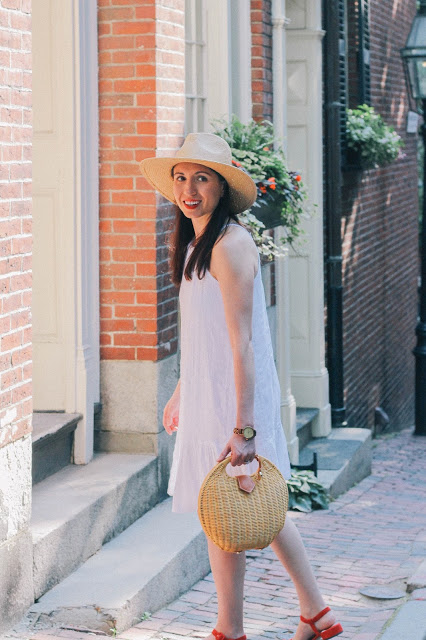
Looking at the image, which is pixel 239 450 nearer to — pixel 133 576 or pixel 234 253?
pixel 234 253

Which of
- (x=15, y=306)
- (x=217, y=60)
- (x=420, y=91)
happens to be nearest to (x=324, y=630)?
(x=15, y=306)

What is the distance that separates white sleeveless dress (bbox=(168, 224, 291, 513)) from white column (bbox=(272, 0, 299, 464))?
416 centimetres

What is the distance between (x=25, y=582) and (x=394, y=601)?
1.86 metres

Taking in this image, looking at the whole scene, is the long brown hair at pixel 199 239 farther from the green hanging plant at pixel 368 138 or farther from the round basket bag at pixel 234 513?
the green hanging plant at pixel 368 138

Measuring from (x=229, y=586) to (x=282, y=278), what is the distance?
4.80 meters

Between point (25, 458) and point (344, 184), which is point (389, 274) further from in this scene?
point (25, 458)

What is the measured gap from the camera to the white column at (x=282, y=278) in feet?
28.1

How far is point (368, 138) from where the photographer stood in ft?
37.1

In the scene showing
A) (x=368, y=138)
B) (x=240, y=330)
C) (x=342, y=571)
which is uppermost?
(x=368, y=138)

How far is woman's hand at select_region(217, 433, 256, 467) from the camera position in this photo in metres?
4.07

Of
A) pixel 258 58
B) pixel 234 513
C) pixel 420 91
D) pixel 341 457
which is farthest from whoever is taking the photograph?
pixel 420 91

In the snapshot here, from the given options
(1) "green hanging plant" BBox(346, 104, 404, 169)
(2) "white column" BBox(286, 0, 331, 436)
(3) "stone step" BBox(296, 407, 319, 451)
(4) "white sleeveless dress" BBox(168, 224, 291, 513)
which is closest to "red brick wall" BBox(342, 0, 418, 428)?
(1) "green hanging plant" BBox(346, 104, 404, 169)

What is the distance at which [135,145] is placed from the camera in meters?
6.24

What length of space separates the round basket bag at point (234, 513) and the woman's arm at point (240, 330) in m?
0.09
